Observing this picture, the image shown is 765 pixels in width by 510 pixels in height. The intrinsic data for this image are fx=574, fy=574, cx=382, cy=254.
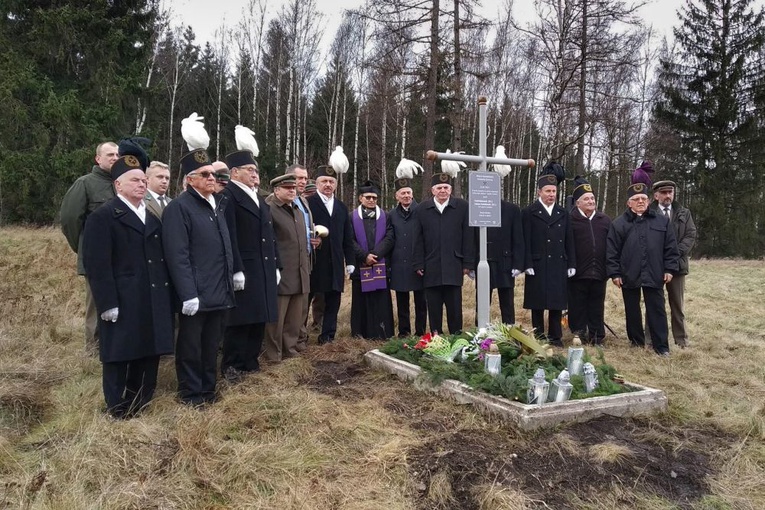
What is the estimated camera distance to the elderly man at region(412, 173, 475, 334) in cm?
680

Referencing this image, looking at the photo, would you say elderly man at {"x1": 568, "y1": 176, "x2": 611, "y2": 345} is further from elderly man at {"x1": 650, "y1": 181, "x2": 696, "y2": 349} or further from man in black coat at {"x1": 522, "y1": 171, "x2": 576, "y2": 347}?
elderly man at {"x1": 650, "y1": 181, "x2": 696, "y2": 349}

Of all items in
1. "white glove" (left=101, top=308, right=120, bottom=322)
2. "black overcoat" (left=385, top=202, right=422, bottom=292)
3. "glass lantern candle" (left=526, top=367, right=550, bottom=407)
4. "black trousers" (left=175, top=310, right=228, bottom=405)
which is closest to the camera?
"white glove" (left=101, top=308, right=120, bottom=322)

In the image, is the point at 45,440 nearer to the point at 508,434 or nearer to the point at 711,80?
the point at 508,434

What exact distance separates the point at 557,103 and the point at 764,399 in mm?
10658

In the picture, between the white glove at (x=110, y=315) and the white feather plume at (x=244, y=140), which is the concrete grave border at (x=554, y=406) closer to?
the white glove at (x=110, y=315)

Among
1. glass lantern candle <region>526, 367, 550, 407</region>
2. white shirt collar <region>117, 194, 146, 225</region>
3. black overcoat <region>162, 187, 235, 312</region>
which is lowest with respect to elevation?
glass lantern candle <region>526, 367, 550, 407</region>

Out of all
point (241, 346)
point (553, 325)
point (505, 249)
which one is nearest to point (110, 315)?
point (241, 346)

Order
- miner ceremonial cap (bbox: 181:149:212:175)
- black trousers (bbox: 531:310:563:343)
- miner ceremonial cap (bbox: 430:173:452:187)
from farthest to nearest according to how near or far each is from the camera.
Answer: black trousers (bbox: 531:310:563:343) < miner ceremonial cap (bbox: 430:173:452:187) < miner ceremonial cap (bbox: 181:149:212:175)

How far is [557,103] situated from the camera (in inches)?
566

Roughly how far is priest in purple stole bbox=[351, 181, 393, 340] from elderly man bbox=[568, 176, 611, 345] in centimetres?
249

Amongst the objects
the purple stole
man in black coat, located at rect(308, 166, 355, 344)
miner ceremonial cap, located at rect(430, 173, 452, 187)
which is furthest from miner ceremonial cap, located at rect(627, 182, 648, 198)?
man in black coat, located at rect(308, 166, 355, 344)

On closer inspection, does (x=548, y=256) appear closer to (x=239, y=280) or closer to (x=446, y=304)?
(x=446, y=304)

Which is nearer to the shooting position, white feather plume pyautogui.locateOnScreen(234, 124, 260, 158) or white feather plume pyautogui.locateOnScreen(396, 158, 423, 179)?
white feather plume pyautogui.locateOnScreen(234, 124, 260, 158)

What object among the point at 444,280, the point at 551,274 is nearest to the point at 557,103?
the point at 551,274
